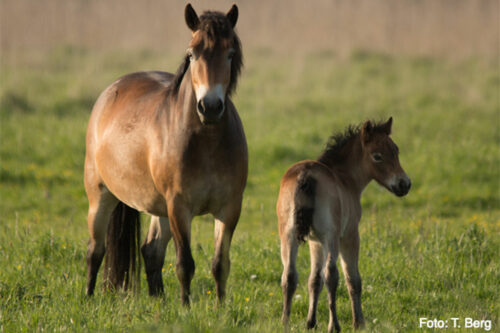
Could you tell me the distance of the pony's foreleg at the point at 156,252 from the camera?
5496mm

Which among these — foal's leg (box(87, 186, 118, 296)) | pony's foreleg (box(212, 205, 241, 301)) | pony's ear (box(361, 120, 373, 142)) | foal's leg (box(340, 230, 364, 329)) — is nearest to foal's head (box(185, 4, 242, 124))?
pony's foreleg (box(212, 205, 241, 301))

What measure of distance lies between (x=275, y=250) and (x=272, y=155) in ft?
17.3

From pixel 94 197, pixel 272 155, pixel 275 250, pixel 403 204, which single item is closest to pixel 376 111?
pixel 272 155

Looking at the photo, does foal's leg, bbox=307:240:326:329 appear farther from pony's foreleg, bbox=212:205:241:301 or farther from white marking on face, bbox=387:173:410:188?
white marking on face, bbox=387:173:410:188

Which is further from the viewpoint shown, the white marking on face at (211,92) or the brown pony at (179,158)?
the brown pony at (179,158)

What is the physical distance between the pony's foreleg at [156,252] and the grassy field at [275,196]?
0.47 ft

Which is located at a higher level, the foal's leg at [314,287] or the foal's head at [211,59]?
the foal's head at [211,59]

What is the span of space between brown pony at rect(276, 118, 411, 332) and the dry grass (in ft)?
53.6


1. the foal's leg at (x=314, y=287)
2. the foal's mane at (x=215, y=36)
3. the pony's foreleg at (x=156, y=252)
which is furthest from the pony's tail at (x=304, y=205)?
the pony's foreleg at (x=156, y=252)

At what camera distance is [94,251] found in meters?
5.65

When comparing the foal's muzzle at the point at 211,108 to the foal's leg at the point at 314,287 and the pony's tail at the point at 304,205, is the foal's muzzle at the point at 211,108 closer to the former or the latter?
the pony's tail at the point at 304,205

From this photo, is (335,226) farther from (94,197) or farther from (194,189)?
(94,197)

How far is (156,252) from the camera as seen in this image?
219 inches

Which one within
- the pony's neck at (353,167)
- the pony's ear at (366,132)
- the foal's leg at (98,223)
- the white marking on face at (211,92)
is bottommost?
the foal's leg at (98,223)
